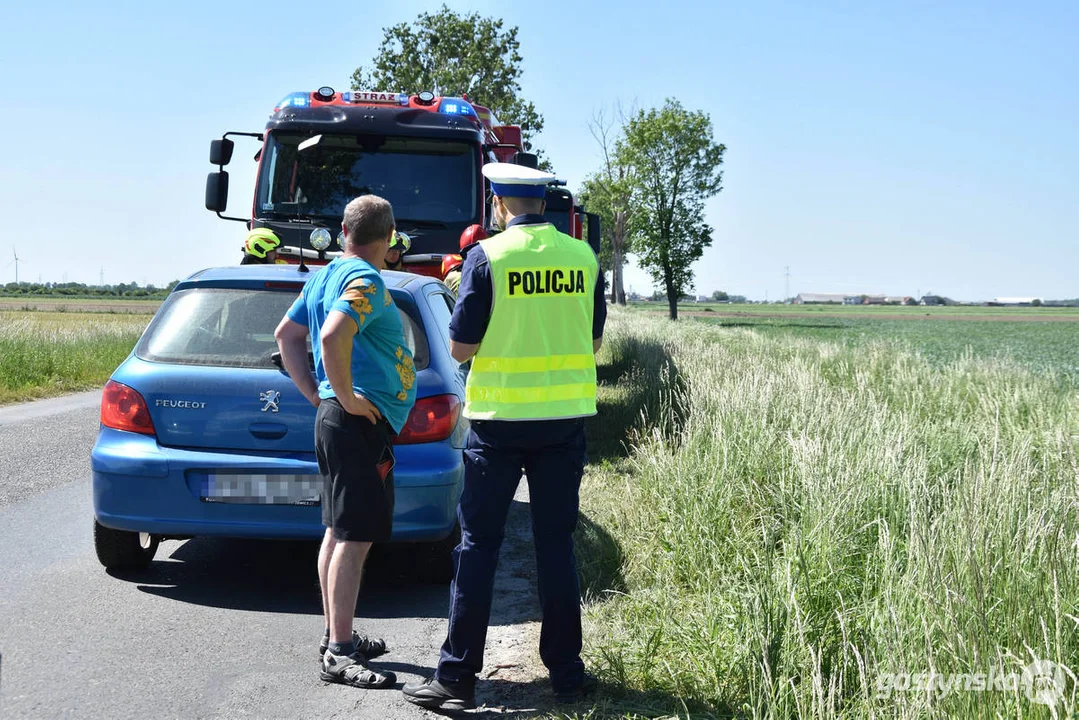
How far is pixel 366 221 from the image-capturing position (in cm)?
421

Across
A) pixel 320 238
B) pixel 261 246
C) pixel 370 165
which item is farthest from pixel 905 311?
pixel 320 238

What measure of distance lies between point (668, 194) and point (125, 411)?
2535 inches

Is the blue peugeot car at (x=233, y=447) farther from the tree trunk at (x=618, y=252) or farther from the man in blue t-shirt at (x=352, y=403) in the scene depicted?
the tree trunk at (x=618, y=252)

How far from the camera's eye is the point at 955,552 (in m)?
3.35

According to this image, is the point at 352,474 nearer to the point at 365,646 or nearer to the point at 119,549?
the point at 365,646

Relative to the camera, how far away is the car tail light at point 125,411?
17.2 feet

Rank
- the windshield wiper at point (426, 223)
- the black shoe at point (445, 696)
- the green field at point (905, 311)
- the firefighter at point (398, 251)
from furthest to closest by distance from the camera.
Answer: the green field at point (905, 311)
the windshield wiper at point (426, 223)
the firefighter at point (398, 251)
the black shoe at point (445, 696)

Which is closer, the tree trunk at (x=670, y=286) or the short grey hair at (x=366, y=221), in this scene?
the short grey hair at (x=366, y=221)

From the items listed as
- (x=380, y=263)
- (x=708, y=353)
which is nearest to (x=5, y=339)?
(x=708, y=353)

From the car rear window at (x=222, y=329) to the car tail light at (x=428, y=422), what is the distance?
0.23 metres

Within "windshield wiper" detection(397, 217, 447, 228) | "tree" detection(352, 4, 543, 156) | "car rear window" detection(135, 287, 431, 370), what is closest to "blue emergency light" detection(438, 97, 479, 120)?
"windshield wiper" detection(397, 217, 447, 228)

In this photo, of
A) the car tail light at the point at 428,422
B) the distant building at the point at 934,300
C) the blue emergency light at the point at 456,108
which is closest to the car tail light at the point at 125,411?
the car tail light at the point at 428,422

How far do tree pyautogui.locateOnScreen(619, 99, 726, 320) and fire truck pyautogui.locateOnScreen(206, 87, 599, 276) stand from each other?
5763 cm

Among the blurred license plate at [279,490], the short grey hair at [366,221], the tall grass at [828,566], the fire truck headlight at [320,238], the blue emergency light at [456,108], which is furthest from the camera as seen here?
the blue emergency light at [456,108]
